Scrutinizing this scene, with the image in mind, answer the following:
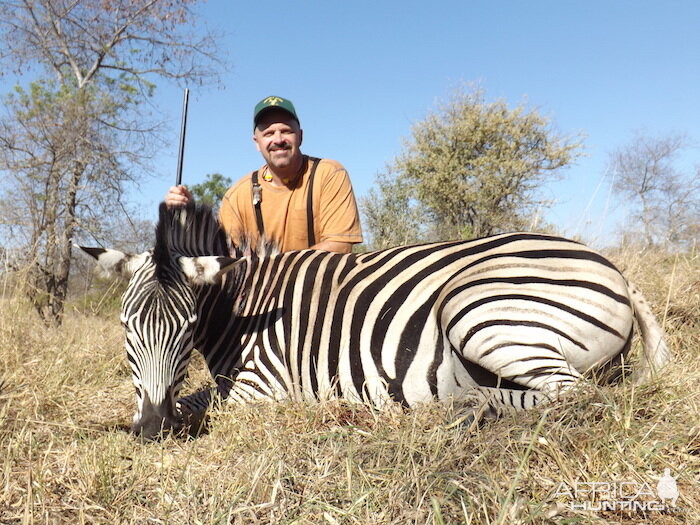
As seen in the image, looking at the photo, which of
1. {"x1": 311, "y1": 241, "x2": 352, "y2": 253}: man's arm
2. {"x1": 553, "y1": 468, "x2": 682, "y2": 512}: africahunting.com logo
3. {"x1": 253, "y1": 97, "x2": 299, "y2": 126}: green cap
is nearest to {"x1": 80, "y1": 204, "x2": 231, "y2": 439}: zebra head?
{"x1": 311, "y1": 241, "x2": 352, "y2": 253}: man's arm

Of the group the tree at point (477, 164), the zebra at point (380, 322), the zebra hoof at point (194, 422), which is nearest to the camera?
the zebra at point (380, 322)

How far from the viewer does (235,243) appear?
317 cm

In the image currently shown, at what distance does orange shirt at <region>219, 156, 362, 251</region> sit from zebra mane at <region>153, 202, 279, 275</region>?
29.8 inches

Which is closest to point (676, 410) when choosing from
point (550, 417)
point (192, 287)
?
point (550, 417)

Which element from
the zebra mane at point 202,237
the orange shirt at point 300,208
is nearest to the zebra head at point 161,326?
the zebra mane at point 202,237

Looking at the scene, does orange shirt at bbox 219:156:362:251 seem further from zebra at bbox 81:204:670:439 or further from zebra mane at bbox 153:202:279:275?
zebra at bbox 81:204:670:439

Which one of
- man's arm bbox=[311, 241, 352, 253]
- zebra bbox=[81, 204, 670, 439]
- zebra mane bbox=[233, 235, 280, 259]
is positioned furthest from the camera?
man's arm bbox=[311, 241, 352, 253]

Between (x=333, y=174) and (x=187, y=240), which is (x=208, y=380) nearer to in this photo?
(x=187, y=240)

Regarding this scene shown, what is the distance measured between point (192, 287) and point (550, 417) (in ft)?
5.86

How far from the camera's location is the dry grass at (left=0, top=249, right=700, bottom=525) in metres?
1.46

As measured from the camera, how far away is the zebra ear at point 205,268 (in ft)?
8.00

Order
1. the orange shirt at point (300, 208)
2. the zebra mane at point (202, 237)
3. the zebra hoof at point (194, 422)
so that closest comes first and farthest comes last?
1. the zebra hoof at point (194, 422)
2. the zebra mane at point (202, 237)
3. the orange shirt at point (300, 208)

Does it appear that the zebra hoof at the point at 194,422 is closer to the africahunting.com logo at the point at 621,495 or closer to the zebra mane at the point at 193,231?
the zebra mane at the point at 193,231

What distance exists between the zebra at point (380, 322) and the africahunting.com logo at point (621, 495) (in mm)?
412
